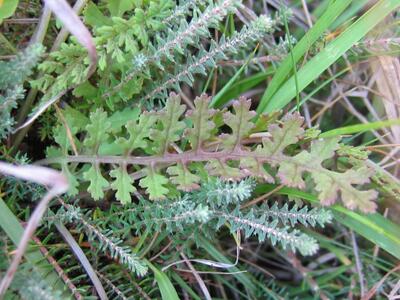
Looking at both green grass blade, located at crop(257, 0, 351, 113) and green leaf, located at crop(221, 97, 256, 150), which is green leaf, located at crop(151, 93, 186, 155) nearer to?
green leaf, located at crop(221, 97, 256, 150)

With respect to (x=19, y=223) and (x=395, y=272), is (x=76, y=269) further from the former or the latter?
(x=395, y=272)

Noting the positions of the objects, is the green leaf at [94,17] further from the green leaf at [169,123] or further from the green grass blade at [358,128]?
the green grass blade at [358,128]

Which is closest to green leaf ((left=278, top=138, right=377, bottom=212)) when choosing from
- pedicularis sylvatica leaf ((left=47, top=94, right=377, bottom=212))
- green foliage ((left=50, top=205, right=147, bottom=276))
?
pedicularis sylvatica leaf ((left=47, top=94, right=377, bottom=212))

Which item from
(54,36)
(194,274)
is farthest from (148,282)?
(54,36)

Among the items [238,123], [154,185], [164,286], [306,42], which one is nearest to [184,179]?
[154,185]

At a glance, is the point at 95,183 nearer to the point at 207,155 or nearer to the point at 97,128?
the point at 97,128

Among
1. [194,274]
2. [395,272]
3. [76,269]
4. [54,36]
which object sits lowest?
[395,272]

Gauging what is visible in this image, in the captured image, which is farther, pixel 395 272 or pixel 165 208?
pixel 395 272
